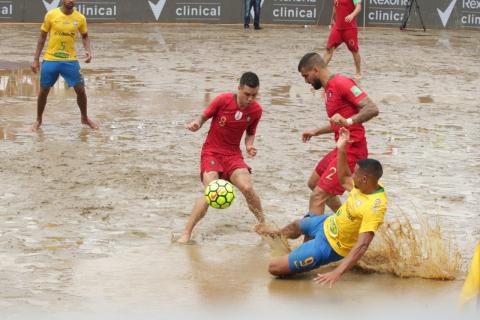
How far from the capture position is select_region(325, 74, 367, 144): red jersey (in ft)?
30.1

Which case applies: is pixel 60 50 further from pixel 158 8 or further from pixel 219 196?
pixel 158 8

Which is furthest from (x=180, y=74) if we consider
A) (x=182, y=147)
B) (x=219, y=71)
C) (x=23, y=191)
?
(x=23, y=191)

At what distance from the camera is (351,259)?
778 cm

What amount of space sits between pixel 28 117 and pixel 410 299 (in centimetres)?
891

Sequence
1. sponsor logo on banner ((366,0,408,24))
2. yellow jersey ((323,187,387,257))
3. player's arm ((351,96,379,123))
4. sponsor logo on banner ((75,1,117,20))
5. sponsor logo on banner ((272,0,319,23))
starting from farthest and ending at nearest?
sponsor logo on banner ((366,0,408,24)) < sponsor logo on banner ((272,0,319,23)) < sponsor logo on banner ((75,1,117,20)) < player's arm ((351,96,379,123)) < yellow jersey ((323,187,387,257))

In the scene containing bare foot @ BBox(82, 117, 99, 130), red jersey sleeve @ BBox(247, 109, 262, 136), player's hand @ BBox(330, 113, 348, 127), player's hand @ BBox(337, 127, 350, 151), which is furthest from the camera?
bare foot @ BBox(82, 117, 99, 130)

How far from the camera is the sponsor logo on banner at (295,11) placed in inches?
1190

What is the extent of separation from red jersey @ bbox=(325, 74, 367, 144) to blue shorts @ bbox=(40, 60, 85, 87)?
5937 millimetres

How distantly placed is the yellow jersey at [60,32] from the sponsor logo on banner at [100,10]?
14.3m

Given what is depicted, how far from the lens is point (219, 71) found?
67.3 ft

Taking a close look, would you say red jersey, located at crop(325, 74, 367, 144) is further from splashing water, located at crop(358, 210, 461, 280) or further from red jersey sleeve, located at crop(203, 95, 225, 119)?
red jersey sleeve, located at crop(203, 95, 225, 119)

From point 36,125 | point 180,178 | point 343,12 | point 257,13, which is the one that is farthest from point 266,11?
point 180,178

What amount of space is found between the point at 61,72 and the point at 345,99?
6.23m

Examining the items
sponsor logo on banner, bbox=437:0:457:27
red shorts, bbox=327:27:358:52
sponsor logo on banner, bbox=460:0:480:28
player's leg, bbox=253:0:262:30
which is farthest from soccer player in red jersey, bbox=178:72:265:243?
sponsor logo on banner, bbox=460:0:480:28
